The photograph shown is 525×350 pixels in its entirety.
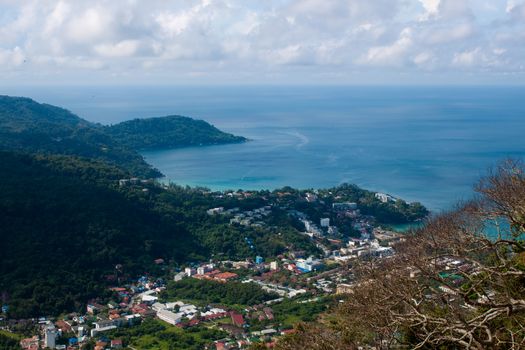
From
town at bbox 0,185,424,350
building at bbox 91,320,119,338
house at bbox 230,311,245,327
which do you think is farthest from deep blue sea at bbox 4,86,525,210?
building at bbox 91,320,119,338

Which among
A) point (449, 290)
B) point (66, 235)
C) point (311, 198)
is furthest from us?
point (311, 198)

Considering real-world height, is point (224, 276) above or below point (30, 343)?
below

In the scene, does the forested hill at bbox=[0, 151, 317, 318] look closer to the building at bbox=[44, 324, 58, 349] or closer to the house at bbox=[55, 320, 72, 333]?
the house at bbox=[55, 320, 72, 333]

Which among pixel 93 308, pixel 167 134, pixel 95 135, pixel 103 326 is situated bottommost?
pixel 93 308

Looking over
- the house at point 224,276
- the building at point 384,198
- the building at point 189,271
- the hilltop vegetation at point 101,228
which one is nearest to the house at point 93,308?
the hilltop vegetation at point 101,228

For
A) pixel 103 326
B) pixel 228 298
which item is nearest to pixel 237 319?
pixel 228 298

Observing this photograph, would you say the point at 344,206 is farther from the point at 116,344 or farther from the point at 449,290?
the point at 449,290

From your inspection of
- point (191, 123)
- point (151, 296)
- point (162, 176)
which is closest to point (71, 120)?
point (191, 123)

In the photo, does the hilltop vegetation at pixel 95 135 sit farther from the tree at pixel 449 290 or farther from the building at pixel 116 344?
the tree at pixel 449 290
